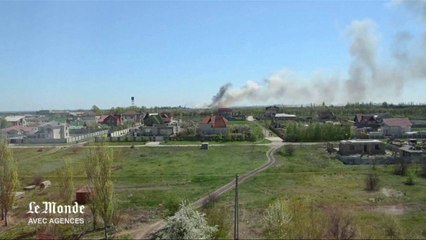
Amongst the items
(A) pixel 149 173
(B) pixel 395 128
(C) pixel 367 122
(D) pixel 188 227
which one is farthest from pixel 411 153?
(C) pixel 367 122

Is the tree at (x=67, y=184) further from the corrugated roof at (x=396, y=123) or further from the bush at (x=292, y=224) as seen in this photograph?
the corrugated roof at (x=396, y=123)

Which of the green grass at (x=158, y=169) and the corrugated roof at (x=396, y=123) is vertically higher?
the corrugated roof at (x=396, y=123)

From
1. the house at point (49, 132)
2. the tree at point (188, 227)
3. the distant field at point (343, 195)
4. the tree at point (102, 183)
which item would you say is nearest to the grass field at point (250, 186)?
the distant field at point (343, 195)

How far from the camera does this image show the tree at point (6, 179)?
61.1 ft

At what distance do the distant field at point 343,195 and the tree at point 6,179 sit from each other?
9433 mm

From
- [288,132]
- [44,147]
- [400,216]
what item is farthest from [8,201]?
[288,132]

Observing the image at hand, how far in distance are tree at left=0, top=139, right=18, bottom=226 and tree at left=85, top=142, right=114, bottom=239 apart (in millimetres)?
4471

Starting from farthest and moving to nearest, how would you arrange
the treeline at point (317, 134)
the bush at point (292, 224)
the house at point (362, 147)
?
the treeline at point (317, 134) < the house at point (362, 147) < the bush at point (292, 224)

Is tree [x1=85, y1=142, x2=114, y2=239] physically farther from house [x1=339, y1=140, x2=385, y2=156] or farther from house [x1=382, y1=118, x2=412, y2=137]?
house [x1=382, y1=118, x2=412, y2=137]

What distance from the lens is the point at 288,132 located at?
4734 cm

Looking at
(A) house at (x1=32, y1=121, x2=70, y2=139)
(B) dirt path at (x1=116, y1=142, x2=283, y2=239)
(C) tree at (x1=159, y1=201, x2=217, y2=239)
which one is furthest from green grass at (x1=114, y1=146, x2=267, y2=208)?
(A) house at (x1=32, y1=121, x2=70, y2=139)

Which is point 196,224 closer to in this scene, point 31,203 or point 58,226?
point 58,226

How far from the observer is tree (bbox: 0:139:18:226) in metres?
18.6

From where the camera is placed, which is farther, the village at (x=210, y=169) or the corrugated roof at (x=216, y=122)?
the corrugated roof at (x=216, y=122)
